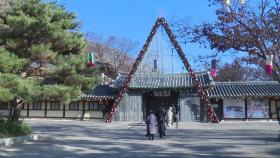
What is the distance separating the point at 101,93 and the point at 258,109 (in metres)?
13.6

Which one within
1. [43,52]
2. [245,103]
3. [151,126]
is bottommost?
[151,126]

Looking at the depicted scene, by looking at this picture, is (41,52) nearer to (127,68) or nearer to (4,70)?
(4,70)

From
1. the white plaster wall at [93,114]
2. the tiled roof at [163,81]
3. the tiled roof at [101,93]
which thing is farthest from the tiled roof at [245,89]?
the white plaster wall at [93,114]

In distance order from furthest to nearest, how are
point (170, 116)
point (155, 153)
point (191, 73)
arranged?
point (191, 73) → point (170, 116) → point (155, 153)

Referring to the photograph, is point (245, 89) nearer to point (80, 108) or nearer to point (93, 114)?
point (93, 114)

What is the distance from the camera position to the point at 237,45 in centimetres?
1406

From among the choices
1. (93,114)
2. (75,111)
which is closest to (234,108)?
(93,114)

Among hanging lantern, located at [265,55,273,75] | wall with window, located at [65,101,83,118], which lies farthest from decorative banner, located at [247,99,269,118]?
hanging lantern, located at [265,55,273,75]

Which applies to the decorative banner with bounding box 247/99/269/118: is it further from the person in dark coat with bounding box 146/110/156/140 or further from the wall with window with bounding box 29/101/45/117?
the person in dark coat with bounding box 146/110/156/140

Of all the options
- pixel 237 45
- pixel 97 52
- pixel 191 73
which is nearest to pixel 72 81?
pixel 237 45

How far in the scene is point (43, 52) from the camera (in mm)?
18266

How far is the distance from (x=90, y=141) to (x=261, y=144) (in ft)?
23.5

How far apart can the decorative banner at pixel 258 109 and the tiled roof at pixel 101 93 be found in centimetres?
1181

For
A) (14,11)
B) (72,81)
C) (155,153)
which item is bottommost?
(155,153)
